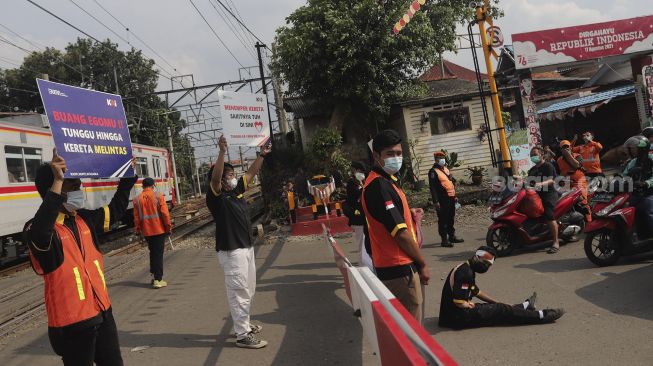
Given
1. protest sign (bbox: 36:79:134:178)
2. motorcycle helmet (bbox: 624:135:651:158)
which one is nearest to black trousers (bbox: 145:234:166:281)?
protest sign (bbox: 36:79:134:178)

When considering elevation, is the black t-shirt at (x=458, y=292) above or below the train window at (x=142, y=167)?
below

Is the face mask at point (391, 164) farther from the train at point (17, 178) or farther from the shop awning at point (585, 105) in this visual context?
the shop awning at point (585, 105)

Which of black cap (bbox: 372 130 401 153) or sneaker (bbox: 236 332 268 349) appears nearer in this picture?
black cap (bbox: 372 130 401 153)

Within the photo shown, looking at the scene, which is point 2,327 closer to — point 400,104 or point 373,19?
point 373,19

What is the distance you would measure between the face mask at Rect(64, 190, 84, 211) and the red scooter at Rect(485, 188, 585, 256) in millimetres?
6313

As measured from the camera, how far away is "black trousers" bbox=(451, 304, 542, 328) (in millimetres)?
4848

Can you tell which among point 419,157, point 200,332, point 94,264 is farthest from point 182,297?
point 419,157

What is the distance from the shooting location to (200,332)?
18.9 ft

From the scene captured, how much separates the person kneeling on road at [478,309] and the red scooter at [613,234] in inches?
89.2

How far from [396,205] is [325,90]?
14.9 meters

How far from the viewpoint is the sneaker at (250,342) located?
197 inches

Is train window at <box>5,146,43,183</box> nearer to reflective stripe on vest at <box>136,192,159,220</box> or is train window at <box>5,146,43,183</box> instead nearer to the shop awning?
reflective stripe on vest at <box>136,192,159,220</box>

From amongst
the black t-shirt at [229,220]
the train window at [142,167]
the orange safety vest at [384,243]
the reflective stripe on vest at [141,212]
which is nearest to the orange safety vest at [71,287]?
the orange safety vest at [384,243]

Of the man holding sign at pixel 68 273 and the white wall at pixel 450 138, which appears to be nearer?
the man holding sign at pixel 68 273
